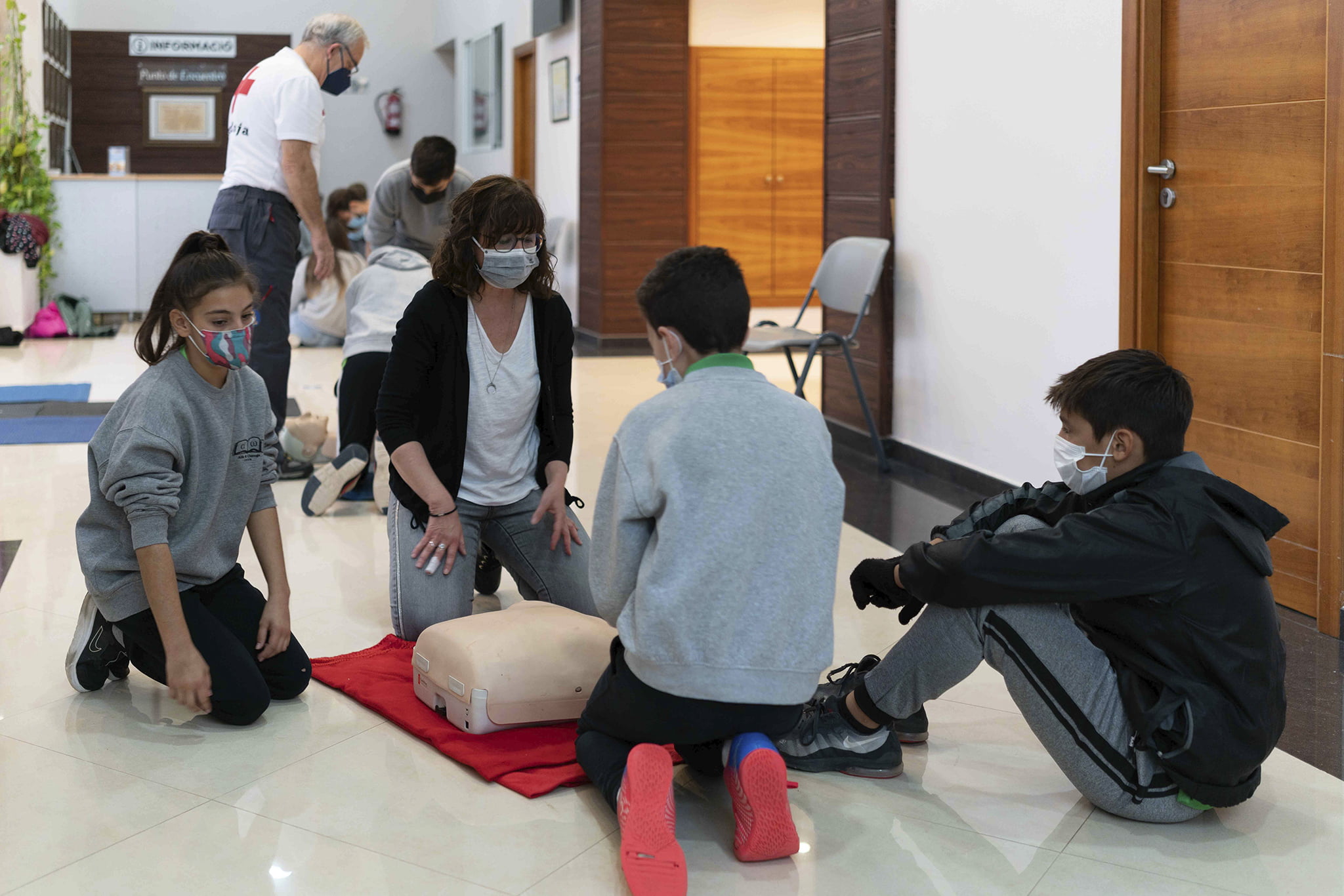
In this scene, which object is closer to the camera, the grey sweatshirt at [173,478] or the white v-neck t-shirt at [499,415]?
the grey sweatshirt at [173,478]

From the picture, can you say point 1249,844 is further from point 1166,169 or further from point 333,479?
point 333,479

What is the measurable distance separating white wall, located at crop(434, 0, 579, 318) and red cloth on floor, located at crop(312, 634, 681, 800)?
5.25 meters

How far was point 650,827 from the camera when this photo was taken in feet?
A: 5.41

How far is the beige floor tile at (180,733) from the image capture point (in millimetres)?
2045

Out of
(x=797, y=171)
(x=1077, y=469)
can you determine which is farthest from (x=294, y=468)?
(x=797, y=171)

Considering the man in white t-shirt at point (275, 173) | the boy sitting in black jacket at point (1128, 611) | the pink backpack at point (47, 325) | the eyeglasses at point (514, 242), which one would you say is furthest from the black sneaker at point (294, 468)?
the pink backpack at point (47, 325)

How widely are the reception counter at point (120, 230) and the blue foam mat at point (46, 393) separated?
319cm

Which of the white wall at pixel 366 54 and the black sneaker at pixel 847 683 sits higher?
the white wall at pixel 366 54

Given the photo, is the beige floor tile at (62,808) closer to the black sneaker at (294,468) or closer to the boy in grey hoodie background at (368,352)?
the boy in grey hoodie background at (368,352)

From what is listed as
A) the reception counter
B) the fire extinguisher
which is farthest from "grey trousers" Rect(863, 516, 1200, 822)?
the fire extinguisher

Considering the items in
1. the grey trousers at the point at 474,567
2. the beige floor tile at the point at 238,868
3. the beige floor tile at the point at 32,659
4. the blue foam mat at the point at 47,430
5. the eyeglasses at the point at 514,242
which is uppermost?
the eyeglasses at the point at 514,242

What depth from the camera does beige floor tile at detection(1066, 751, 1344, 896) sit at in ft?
5.68

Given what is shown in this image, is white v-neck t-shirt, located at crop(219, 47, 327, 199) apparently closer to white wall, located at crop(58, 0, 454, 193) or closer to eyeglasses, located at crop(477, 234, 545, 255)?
eyeglasses, located at crop(477, 234, 545, 255)

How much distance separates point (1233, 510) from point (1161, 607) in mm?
170
